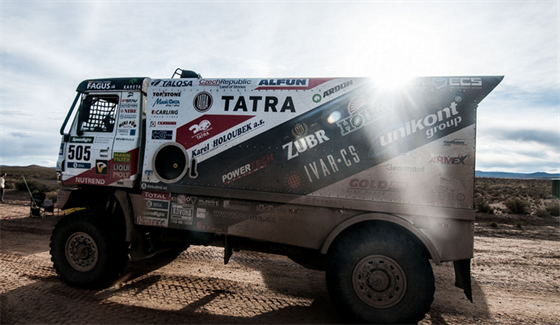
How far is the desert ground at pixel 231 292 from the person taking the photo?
4523mm

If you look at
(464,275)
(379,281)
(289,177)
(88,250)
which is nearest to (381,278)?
(379,281)

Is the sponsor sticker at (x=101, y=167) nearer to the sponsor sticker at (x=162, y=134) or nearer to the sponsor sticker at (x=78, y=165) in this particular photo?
the sponsor sticker at (x=78, y=165)

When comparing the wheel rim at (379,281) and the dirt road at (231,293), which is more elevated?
the wheel rim at (379,281)

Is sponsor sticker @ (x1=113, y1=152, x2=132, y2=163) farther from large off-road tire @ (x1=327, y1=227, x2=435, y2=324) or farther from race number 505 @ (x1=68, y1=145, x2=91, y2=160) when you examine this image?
large off-road tire @ (x1=327, y1=227, x2=435, y2=324)

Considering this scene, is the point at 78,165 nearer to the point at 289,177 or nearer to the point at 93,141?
the point at 93,141

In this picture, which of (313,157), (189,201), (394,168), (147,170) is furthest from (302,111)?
(147,170)

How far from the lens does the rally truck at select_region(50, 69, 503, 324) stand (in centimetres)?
422

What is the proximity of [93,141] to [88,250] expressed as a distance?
1.84 m

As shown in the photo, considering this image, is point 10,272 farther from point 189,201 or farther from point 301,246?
point 301,246

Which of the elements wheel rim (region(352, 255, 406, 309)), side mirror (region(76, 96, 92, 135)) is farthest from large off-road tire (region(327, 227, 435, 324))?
side mirror (region(76, 96, 92, 135))

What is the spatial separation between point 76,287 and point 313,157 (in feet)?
14.8

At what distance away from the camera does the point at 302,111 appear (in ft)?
15.4

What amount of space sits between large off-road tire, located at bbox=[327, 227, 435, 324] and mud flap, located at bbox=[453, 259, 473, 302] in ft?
2.02

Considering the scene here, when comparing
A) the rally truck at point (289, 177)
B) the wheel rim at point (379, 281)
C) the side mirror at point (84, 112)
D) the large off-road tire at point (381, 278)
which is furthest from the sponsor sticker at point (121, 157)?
the wheel rim at point (379, 281)
